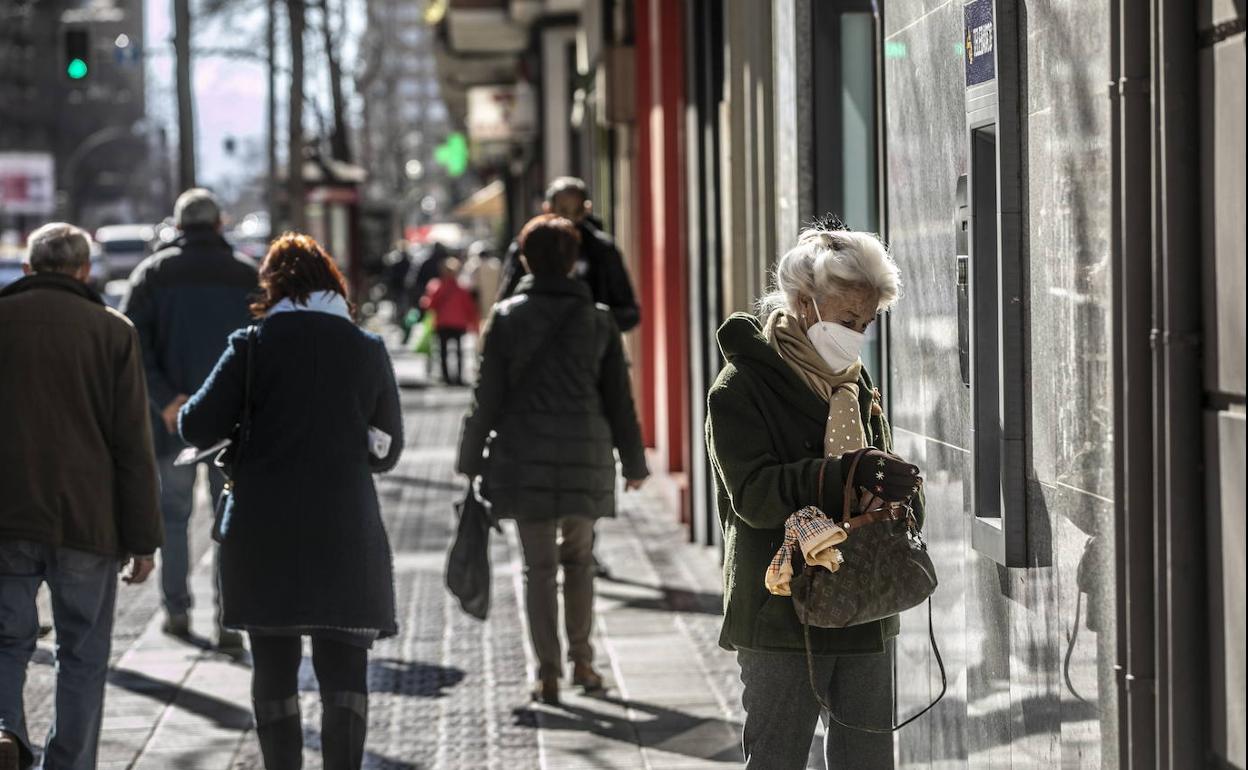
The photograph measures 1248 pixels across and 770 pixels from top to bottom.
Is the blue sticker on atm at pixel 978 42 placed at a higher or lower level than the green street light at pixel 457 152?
lower

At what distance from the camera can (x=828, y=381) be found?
168 inches

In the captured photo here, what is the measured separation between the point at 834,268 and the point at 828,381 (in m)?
0.25

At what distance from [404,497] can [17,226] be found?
8694 cm

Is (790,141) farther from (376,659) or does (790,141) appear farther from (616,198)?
(616,198)

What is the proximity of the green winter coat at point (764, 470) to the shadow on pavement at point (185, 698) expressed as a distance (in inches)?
126

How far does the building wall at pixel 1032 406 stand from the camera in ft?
12.8

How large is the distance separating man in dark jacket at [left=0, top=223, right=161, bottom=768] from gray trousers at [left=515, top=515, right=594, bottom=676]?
174cm

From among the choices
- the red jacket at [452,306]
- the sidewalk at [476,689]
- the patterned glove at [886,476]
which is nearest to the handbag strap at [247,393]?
the sidewalk at [476,689]

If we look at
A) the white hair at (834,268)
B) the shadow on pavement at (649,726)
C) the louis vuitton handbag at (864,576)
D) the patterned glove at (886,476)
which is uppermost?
the white hair at (834,268)

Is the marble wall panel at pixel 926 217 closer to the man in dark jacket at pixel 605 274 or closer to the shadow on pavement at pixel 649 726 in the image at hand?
the shadow on pavement at pixel 649 726

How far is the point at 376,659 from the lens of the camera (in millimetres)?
8180

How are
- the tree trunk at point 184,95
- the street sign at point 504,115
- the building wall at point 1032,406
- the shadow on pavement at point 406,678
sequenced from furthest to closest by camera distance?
the street sign at point 504,115 < the tree trunk at point 184,95 < the shadow on pavement at point 406,678 < the building wall at point 1032,406

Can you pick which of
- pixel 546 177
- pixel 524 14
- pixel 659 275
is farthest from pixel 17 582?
pixel 546 177

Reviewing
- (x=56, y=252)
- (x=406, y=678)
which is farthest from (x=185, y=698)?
(x=56, y=252)
